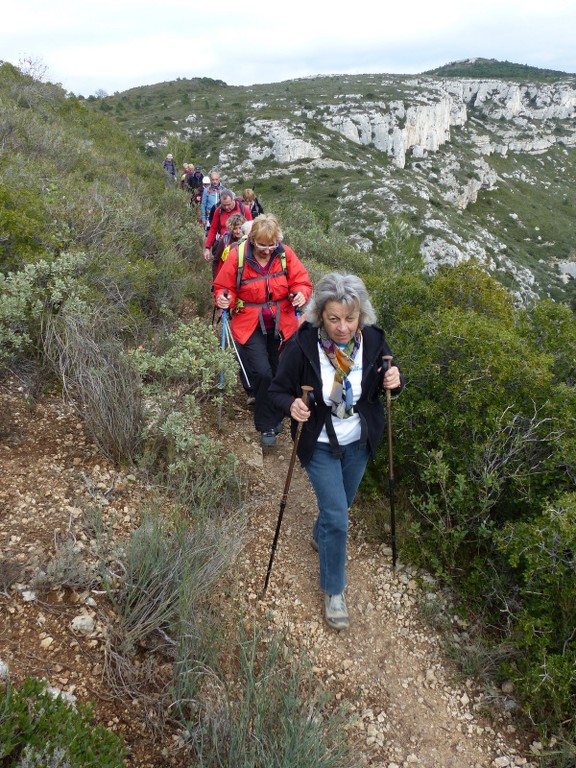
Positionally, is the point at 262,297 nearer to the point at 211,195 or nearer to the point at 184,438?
the point at 184,438

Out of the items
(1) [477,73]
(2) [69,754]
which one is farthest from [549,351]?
(1) [477,73]

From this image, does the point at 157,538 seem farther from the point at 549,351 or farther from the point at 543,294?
the point at 543,294

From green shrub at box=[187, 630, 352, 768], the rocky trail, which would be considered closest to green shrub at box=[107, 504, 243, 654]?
the rocky trail

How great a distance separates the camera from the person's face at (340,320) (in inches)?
103

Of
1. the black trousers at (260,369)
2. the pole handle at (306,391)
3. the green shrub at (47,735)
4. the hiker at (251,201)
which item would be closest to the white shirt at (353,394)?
the pole handle at (306,391)

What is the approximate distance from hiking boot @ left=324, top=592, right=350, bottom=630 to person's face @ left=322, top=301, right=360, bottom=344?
171cm

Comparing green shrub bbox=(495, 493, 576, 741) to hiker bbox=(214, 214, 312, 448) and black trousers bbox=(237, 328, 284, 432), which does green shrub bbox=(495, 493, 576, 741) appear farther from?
black trousers bbox=(237, 328, 284, 432)

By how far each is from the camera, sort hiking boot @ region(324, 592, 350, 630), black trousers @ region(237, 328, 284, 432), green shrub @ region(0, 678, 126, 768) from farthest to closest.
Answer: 1. black trousers @ region(237, 328, 284, 432)
2. hiking boot @ region(324, 592, 350, 630)
3. green shrub @ region(0, 678, 126, 768)

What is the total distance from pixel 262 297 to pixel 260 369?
690 millimetres

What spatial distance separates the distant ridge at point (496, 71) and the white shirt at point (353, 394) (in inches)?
5910

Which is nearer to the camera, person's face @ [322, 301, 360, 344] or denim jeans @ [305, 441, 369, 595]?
person's face @ [322, 301, 360, 344]

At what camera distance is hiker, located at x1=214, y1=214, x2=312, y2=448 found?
4.24 m

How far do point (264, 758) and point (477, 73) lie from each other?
163 metres

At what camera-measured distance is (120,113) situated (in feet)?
174
